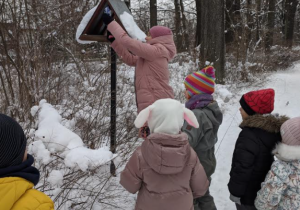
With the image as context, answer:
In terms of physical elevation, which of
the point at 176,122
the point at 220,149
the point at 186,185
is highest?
the point at 176,122

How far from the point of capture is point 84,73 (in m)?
5.22

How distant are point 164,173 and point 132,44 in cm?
133

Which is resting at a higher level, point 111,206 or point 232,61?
point 232,61

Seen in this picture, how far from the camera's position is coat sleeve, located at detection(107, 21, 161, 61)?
2545 millimetres

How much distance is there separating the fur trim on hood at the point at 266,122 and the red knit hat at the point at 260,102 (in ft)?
0.31

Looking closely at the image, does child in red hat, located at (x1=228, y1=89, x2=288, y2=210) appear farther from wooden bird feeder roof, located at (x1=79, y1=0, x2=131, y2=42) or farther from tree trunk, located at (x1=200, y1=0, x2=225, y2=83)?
tree trunk, located at (x1=200, y1=0, x2=225, y2=83)

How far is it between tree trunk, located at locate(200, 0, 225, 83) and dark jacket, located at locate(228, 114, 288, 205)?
19.7ft

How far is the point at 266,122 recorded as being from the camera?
2.06m

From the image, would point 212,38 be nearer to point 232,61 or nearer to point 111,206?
point 232,61

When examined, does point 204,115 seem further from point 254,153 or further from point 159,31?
point 159,31

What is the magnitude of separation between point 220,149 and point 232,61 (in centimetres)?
637

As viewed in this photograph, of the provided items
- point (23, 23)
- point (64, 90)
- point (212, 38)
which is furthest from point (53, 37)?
point (212, 38)

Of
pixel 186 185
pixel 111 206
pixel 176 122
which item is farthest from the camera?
pixel 111 206

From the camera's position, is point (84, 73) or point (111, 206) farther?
point (84, 73)
